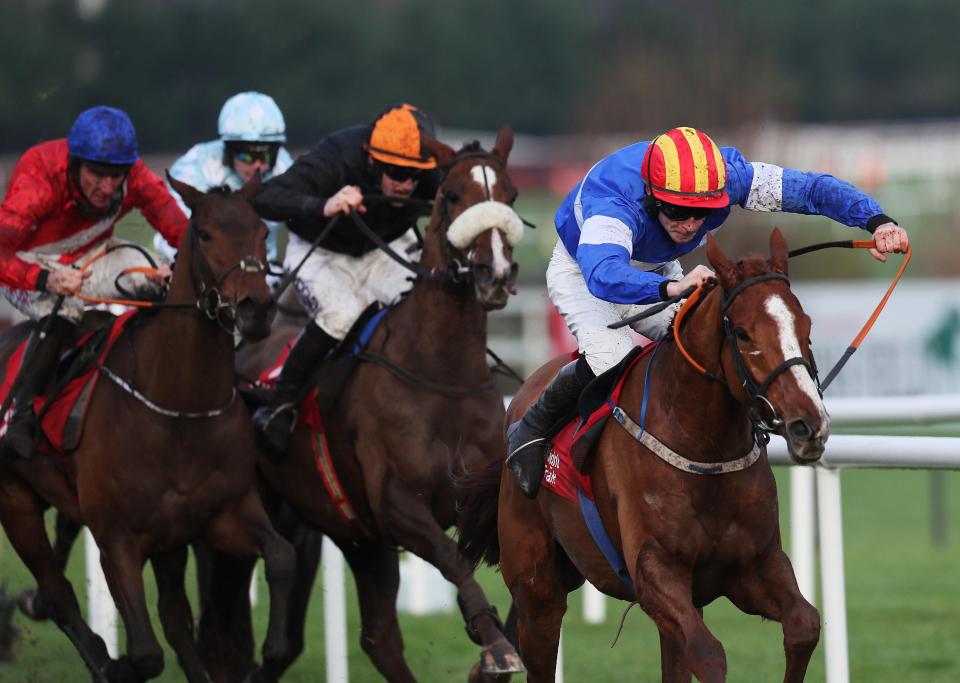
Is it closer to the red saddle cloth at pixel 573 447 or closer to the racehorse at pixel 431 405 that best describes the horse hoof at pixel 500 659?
the racehorse at pixel 431 405

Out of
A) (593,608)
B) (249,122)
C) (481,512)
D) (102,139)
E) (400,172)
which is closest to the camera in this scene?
(481,512)

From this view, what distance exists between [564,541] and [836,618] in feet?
2.89

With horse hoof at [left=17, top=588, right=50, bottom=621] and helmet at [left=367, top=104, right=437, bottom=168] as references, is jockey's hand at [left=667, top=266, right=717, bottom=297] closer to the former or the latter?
helmet at [left=367, top=104, right=437, bottom=168]

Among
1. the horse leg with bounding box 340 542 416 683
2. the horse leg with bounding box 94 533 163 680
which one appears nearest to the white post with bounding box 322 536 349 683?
the horse leg with bounding box 340 542 416 683

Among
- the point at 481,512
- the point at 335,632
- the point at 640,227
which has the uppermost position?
the point at 640,227

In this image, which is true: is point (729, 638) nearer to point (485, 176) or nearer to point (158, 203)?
point (485, 176)

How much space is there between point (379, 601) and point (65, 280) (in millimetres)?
1725

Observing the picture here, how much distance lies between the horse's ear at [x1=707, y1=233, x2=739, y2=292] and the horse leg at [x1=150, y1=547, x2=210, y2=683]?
274 centimetres

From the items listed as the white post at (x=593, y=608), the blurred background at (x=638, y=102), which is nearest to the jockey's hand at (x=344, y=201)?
the blurred background at (x=638, y=102)

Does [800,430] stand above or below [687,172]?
below

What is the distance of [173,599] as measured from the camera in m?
6.21

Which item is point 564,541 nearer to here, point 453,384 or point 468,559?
point 468,559

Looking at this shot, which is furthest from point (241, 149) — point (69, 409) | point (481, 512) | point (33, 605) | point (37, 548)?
point (481, 512)

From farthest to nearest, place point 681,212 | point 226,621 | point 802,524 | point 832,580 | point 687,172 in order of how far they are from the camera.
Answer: point 226,621 < point 802,524 < point 832,580 < point 681,212 < point 687,172
